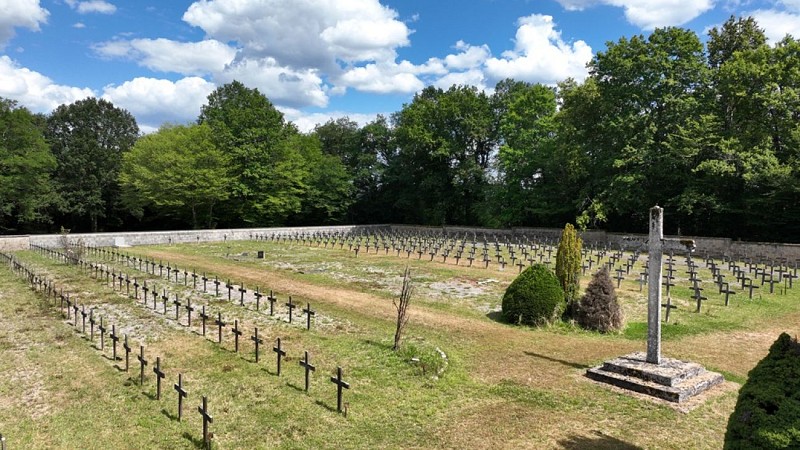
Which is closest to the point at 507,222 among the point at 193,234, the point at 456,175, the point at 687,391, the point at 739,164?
the point at 456,175

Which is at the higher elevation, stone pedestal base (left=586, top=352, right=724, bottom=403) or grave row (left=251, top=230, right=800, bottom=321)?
grave row (left=251, top=230, right=800, bottom=321)

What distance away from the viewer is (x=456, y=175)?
166 feet

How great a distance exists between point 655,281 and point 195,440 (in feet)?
27.7

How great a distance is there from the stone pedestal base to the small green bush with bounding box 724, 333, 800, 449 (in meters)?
3.50

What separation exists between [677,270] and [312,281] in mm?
17879

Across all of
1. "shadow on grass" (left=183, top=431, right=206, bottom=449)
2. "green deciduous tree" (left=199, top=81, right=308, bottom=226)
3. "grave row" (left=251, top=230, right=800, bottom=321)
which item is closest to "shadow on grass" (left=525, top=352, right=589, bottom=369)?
"grave row" (left=251, top=230, right=800, bottom=321)

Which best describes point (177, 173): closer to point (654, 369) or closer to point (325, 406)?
point (325, 406)

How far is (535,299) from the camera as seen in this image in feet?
42.3

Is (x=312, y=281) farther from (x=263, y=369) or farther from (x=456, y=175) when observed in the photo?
(x=456, y=175)

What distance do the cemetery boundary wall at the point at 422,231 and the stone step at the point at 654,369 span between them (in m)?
13.1

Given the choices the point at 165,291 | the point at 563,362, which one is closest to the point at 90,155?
the point at 165,291

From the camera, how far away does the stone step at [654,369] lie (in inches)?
326

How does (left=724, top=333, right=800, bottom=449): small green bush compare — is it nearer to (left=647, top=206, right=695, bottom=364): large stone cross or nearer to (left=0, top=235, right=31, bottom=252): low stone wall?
(left=647, top=206, right=695, bottom=364): large stone cross

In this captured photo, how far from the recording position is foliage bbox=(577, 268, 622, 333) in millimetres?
12492
